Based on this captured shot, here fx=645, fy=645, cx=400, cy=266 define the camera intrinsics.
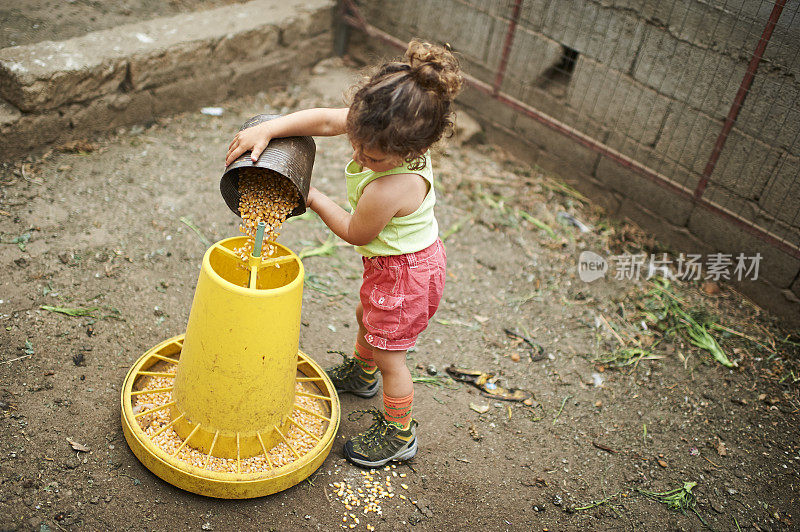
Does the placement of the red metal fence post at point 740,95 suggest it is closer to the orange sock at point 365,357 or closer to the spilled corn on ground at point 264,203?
the orange sock at point 365,357

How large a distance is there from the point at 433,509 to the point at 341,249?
1.68 meters

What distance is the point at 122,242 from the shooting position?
3234mm

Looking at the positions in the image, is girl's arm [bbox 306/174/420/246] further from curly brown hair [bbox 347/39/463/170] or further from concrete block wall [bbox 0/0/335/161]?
concrete block wall [bbox 0/0/335/161]

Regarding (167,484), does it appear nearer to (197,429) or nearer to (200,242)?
(197,429)

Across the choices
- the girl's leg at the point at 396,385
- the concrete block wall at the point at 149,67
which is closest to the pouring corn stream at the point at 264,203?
the girl's leg at the point at 396,385

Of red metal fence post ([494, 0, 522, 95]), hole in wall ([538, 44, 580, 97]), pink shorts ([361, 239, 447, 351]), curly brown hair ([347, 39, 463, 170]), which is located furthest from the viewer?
red metal fence post ([494, 0, 522, 95])

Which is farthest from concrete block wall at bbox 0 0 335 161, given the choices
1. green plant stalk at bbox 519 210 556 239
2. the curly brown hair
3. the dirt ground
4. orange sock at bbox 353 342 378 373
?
the curly brown hair

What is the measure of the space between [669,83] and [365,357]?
103 inches

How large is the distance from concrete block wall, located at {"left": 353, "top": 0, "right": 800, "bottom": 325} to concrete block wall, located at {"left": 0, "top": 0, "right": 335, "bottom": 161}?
108cm

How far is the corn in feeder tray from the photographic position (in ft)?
6.81

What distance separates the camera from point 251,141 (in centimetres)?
201

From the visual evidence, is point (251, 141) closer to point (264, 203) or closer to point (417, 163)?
point (264, 203)

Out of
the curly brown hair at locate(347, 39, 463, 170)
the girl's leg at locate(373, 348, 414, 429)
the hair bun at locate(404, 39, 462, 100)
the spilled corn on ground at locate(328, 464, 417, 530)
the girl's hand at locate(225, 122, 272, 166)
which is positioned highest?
the hair bun at locate(404, 39, 462, 100)

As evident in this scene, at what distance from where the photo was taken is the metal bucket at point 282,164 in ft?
6.39
